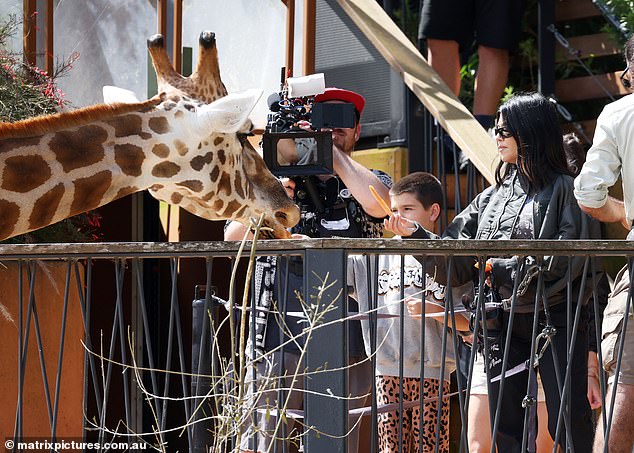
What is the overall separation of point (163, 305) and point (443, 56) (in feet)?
8.77

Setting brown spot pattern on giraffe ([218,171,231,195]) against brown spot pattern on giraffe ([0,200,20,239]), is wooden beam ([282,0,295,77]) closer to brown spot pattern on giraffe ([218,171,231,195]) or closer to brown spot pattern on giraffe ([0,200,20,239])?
brown spot pattern on giraffe ([218,171,231,195])

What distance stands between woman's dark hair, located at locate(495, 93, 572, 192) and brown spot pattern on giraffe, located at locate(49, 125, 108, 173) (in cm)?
168

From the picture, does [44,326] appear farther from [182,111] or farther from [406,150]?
[406,150]

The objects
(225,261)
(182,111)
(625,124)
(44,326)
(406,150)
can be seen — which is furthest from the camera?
(225,261)

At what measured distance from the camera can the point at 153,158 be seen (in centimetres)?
509

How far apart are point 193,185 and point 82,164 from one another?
1.76 ft

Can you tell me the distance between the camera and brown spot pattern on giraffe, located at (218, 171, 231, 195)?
17.4ft

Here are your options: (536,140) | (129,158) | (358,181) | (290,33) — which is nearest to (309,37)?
(290,33)

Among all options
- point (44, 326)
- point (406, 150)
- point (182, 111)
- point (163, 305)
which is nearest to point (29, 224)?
point (182, 111)

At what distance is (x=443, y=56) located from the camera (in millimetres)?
7387

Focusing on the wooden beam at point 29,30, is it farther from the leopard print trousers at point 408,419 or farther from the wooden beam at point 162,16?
the leopard print trousers at point 408,419

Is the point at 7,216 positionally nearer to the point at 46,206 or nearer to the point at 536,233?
the point at 46,206

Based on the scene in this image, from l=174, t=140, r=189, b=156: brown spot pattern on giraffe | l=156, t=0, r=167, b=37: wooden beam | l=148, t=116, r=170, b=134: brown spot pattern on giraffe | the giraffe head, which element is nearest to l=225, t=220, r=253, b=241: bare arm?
the giraffe head

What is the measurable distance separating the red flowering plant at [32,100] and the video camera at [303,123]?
1455mm
